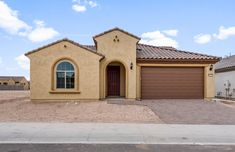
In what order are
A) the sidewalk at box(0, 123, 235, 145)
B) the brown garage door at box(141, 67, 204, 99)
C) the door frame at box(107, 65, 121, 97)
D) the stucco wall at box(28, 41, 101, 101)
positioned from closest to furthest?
the sidewalk at box(0, 123, 235, 145), the stucco wall at box(28, 41, 101, 101), the brown garage door at box(141, 67, 204, 99), the door frame at box(107, 65, 121, 97)

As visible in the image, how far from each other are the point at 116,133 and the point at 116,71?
15265 mm

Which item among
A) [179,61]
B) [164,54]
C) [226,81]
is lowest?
[226,81]

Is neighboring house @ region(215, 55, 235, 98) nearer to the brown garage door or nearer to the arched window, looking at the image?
the brown garage door

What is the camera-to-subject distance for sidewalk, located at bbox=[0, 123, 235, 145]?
998 centimetres

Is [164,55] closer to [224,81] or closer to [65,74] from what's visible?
[65,74]

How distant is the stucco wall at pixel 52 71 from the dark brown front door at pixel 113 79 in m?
2.89

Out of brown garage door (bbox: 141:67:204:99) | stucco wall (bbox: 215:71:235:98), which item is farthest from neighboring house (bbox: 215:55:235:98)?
brown garage door (bbox: 141:67:204:99)

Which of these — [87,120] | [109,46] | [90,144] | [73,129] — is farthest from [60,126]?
[109,46]

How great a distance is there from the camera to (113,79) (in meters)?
26.1

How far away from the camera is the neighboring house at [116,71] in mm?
23094

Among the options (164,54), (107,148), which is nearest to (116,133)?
(107,148)

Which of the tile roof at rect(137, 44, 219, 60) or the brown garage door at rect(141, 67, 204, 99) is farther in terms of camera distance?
the brown garage door at rect(141, 67, 204, 99)

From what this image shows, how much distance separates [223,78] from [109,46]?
619 inches

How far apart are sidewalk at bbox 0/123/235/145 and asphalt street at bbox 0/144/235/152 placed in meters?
0.50
